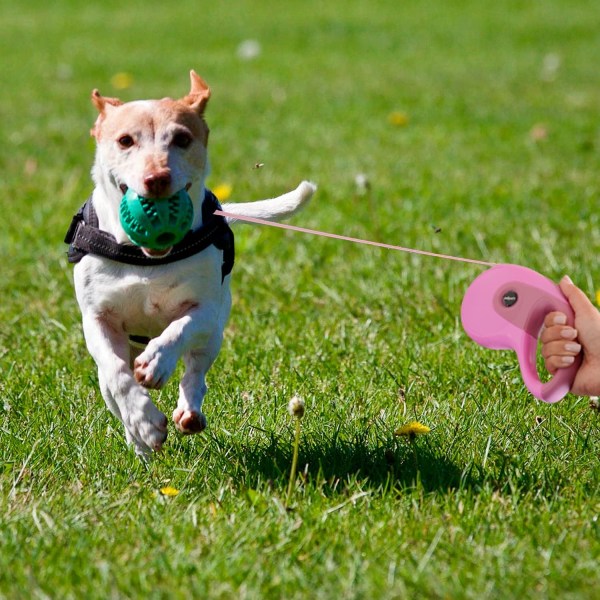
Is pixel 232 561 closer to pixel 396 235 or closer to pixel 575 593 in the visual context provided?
pixel 575 593

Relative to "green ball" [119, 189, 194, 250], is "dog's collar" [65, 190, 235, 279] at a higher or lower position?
lower

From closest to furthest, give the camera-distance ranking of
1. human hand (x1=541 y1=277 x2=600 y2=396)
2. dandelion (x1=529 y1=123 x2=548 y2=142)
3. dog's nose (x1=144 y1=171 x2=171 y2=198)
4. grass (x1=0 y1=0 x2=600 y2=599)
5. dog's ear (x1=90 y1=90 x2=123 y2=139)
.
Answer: grass (x1=0 y1=0 x2=600 y2=599), dog's nose (x1=144 y1=171 x2=171 y2=198), human hand (x1=541 y1=277 x2=600 y2=396), dog's ear (x1=90 y1=90 x2=123 y2=139), dandelion (x1=529 y1=123 x2=548 y2=142)

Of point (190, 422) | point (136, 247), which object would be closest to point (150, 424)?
point (190, 422)

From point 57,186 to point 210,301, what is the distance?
4.05 m

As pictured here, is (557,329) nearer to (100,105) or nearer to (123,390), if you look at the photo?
(123,390)

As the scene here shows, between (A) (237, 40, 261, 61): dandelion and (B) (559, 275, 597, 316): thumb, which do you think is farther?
(A) (237, 40, 261, 61): dandelion

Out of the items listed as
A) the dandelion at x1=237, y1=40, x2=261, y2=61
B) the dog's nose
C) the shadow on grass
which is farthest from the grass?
the dandelion at x1=237, y1=40, x2=261, y2=61

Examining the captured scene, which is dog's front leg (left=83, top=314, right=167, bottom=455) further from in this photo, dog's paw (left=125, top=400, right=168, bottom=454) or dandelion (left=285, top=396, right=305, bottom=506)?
dandelion (left=285, top=396, right=305, bottom=506)

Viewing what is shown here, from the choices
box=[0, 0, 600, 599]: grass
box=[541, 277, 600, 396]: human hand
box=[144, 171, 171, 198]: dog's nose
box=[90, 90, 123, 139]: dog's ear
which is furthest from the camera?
box=[90, 90, 123, 139]: dog's ear

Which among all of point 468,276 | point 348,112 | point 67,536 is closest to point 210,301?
point 67,536

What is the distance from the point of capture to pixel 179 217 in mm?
3082

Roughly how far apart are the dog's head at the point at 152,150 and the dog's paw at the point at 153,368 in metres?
0.45

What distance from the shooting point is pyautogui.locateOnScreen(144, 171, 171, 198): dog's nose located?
302 cm

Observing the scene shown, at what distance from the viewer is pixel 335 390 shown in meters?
3.91
